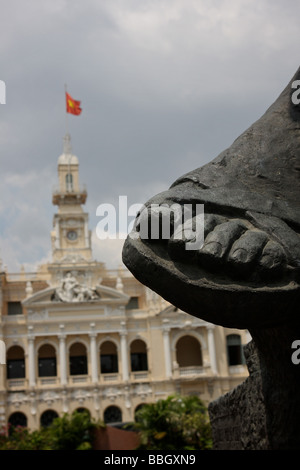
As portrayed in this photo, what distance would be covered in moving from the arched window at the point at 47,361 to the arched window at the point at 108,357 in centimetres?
264

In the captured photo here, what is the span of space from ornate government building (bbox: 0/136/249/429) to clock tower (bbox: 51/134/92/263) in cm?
8

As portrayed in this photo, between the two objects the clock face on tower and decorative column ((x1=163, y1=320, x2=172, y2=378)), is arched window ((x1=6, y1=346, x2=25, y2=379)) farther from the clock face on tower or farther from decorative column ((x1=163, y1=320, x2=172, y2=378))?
decorative column ((x1=163, y1=320, x2=172, y2=378))

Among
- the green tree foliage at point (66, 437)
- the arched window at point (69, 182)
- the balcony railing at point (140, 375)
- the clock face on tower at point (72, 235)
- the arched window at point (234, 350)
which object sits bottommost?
the green tree foliage at point (66, 437)

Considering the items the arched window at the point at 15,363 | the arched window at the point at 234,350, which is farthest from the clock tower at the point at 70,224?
the arched window at the point at 234,350

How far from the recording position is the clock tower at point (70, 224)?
35.0 metres

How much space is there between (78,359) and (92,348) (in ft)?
5.79

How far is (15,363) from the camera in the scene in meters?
33.5

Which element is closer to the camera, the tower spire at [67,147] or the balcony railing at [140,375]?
the balcony railing at [140,375]

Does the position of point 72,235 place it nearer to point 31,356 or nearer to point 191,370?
point 31,356

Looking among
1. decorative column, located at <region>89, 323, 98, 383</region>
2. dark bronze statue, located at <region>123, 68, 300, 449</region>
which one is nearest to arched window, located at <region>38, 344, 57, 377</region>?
decorative column, located at <region>89, 323, 98, 383</region>

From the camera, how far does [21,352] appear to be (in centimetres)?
3384

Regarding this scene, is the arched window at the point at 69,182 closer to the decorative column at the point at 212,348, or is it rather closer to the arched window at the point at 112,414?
the decorative column at the point at 212,348

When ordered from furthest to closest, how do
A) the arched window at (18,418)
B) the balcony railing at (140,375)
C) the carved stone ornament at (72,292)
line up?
1. the carved stone ornament at (72,292)
2. the balcony railing at (140,375)
3. the arched window at (18,418)
